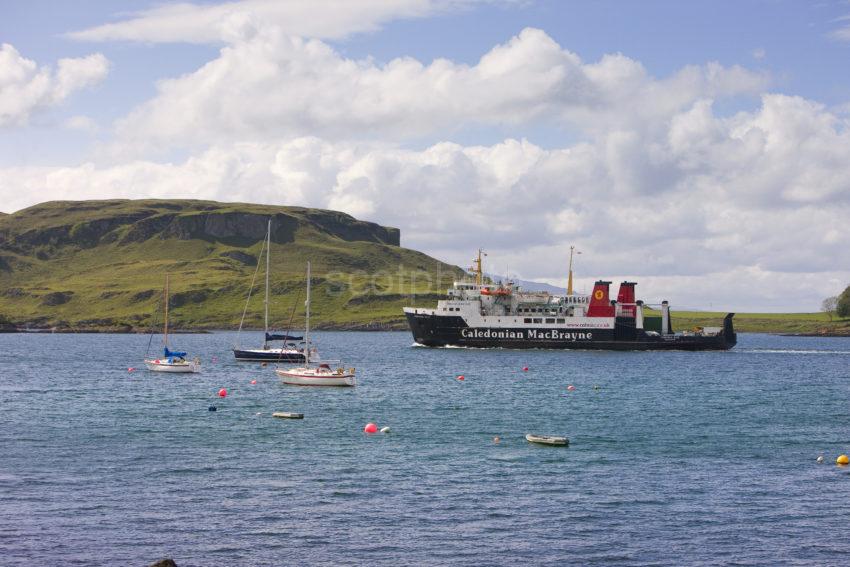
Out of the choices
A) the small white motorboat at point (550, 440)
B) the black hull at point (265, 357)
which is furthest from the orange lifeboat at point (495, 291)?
the small white motorboat at point (550, 440)

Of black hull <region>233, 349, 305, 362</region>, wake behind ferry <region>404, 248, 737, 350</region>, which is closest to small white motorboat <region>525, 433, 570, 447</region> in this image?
black hull <region>233, 349, 305, 362</region>

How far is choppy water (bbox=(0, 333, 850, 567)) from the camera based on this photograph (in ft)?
104

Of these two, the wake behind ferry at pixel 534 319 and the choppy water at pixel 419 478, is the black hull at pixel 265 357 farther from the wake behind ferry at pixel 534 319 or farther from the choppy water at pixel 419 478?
the wake behind ferry at pixel 534 319

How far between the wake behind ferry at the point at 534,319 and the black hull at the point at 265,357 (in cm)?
3414

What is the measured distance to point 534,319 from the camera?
140 meters

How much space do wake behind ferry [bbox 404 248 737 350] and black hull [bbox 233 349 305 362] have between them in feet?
112

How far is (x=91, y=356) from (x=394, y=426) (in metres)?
93.1

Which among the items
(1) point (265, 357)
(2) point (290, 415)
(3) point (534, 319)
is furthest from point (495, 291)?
(2) point (290, 415)

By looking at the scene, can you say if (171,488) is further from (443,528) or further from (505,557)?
(505,557)

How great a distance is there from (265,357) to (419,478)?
237 ft

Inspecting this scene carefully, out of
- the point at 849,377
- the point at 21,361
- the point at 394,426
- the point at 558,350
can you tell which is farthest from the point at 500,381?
the point at 21,361

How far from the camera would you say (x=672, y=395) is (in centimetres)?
8138

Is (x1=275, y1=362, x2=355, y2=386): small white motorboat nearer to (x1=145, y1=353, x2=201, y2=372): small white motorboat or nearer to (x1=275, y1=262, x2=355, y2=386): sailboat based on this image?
(x1=275, y1=262, x2=355, y2=386): sailboat

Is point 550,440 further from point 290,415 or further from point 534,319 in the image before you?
point 534,319
